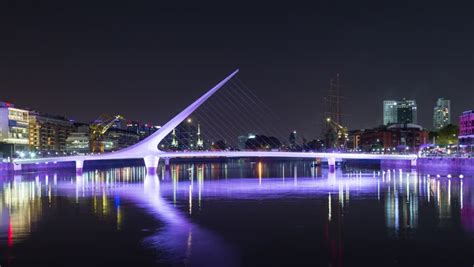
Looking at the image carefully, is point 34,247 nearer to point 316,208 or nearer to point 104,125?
point 316,208

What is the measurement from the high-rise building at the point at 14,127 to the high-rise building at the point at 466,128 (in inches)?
3143

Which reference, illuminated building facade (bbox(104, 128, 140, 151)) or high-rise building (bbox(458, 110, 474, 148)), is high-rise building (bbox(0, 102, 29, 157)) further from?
high-rise building (bbox(458, 110, 474, 148))

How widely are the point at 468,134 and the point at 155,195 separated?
89821 mm

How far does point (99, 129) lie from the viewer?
13488cm

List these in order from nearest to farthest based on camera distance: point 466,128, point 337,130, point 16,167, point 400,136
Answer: point 16,167 < point 337,130 < point 466,128 < point 400,136

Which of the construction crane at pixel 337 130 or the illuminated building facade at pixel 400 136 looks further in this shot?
the illuminated building facade at pixel 400 136

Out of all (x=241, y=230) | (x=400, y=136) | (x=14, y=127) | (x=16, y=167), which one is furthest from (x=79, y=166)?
(x=400, y=136)

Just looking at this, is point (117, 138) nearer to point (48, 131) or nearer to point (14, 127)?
point (48, 131)

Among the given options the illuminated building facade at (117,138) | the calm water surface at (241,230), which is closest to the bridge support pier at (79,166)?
the calm water surface at (241,230)

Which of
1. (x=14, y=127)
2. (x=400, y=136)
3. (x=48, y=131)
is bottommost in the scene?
(x=400, y=136)

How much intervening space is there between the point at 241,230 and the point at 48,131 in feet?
422

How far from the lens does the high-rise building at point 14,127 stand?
108 m

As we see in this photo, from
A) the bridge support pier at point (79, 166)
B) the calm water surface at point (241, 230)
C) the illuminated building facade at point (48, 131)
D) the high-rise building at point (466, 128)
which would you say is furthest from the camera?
the illuminated building facade at point (48, 131)

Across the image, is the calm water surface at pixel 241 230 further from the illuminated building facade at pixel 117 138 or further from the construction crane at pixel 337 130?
the illuminated building facade at pixel 117 138
